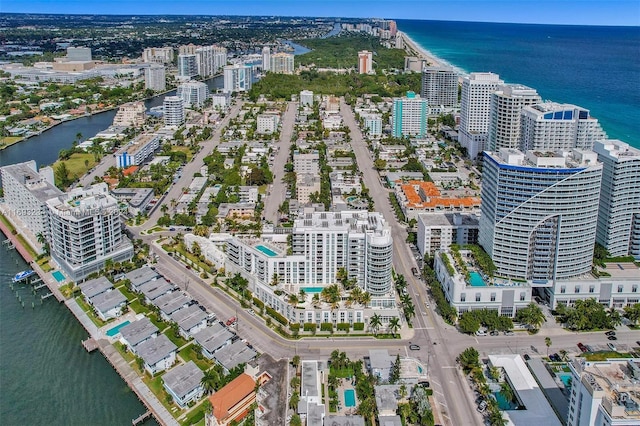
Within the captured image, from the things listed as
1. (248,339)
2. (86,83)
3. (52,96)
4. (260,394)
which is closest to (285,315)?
(248,339)

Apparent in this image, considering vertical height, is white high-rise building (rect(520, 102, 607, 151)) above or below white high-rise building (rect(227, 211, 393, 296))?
above

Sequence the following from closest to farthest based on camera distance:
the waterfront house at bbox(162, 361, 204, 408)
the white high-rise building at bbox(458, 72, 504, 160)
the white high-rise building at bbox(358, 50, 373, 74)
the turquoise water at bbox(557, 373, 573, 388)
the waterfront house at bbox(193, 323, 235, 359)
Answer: the waterfront house at bbox(162, 361, 204, 408), the turquoise water at bbox(557, 373, 573, 388), the waterfront house at bbox(193, 323, 235, 359), the white high-rise building at bbox(458, 72, 504, 160), the white high-rise building at bbox(358, 50, 373, 74)

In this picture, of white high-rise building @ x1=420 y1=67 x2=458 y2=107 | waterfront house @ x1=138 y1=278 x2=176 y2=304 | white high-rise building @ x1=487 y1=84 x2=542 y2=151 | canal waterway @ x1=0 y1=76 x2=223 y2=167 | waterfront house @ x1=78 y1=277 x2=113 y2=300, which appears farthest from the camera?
white high-rise building @ x1=420 y1=67 x2=458 y2=107

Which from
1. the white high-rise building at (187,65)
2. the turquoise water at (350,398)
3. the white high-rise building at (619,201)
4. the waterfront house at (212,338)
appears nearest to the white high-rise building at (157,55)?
the white high-rise building at (187,65)

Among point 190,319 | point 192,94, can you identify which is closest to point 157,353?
point 190,319

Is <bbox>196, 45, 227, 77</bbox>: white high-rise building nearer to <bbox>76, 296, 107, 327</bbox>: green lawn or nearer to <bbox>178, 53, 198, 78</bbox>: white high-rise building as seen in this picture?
<bbox>178, 53, 198, 78</bbox>: white high-rise building

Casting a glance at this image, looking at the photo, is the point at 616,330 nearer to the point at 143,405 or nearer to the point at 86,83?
the point at 143,405

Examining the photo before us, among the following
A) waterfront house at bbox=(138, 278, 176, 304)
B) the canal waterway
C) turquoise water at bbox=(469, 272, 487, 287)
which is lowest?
waterfront house at bbox=(138, 278, 176, 304)

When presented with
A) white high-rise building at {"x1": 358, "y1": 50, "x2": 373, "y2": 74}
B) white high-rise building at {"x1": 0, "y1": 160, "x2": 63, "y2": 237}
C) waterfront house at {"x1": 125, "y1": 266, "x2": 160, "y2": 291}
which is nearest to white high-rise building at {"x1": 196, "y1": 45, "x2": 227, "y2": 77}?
white high-rise building at {"x1": 358, "y1": 50, "x2": 373, "y2": 74}
